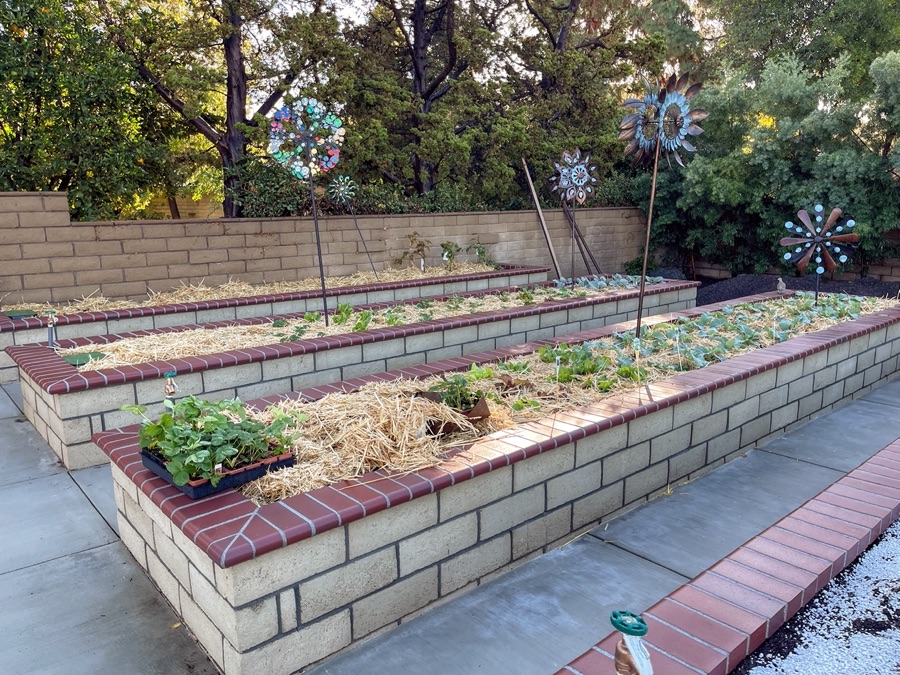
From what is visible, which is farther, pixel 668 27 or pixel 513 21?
pixel 668 27

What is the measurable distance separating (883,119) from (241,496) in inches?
403

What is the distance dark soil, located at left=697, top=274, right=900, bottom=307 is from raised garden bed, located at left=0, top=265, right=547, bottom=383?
3958 millimetres

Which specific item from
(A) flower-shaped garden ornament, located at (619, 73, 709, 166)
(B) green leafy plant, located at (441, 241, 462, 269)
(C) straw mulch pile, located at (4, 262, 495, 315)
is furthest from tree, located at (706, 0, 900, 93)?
(A) flower-shaped garden ornament, located at (619, 73, 709, 166)

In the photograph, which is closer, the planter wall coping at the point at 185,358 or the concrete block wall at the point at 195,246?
the planter wall coping at the point at 185,358

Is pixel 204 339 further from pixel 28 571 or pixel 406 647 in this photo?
pixel 406 647

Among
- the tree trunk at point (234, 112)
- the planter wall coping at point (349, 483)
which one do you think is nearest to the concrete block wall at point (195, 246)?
the tree trunk at point (234, 112)

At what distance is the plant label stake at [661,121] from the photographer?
14.8 ft

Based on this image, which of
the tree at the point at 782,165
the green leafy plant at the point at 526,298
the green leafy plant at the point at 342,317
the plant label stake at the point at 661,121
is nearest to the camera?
the plant label stake at the point at 661,121

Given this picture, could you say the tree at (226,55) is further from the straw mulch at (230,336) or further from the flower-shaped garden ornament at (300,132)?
the straw mulch at (230,336)

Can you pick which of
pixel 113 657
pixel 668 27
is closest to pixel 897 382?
pixel 113 657

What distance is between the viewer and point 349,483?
2277 millimetres

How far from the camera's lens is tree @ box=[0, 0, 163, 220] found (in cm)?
660

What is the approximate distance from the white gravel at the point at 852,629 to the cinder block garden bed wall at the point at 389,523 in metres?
1.04

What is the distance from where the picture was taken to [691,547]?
8.83 ft
